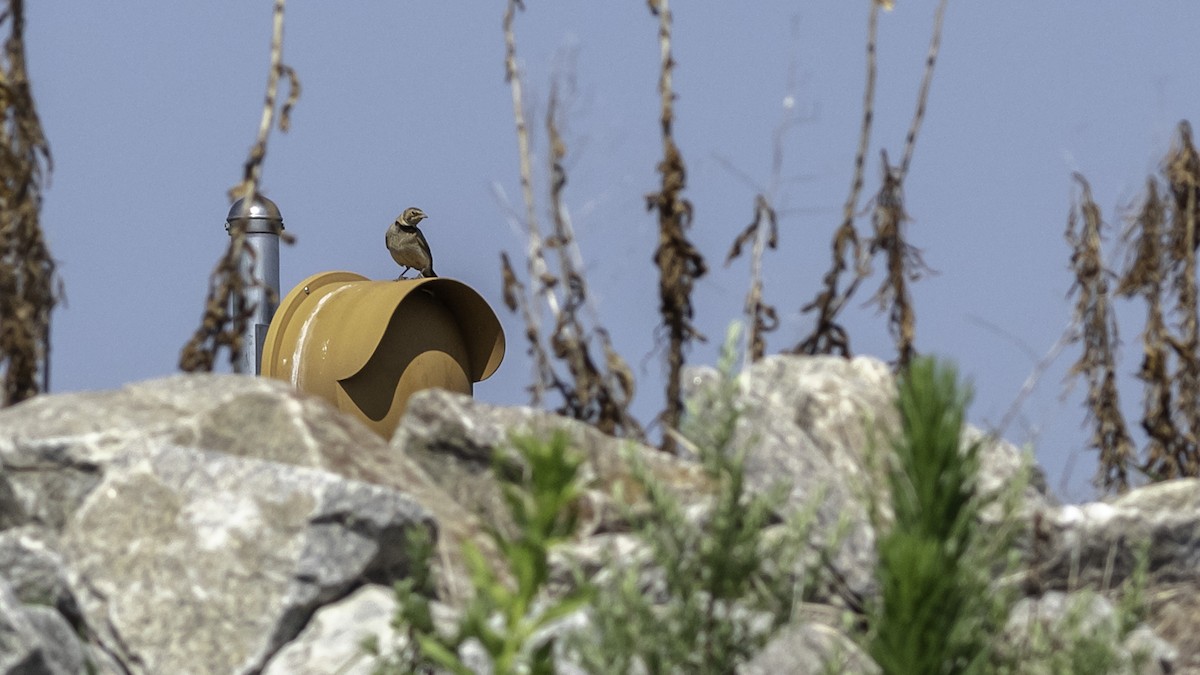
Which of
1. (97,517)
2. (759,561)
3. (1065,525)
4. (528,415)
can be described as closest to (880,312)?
(1065,525)

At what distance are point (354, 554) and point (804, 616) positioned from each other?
133cm

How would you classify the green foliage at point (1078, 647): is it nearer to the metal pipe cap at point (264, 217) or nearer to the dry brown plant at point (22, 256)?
the dry brown plant at point (22, 256)

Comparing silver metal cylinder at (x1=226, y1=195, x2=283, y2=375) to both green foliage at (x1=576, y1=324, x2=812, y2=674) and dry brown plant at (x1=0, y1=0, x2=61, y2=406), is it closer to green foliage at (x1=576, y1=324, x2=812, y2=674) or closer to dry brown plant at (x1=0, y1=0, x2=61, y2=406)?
dry brown plant at (x1=0, y1=0, x2=61, y2=406)

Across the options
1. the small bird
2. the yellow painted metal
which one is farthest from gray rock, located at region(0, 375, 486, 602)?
the small bird

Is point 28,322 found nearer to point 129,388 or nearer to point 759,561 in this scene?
point 129,388

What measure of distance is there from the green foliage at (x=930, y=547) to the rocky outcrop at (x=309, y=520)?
9.5 inches

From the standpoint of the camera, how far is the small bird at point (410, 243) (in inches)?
460

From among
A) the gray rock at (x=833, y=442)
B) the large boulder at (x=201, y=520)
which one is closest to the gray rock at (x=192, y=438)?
the large boulder at (x=201, y=520)

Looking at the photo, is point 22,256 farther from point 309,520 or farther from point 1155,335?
point 1155,335

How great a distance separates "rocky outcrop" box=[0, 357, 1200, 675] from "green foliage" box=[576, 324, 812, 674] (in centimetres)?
15

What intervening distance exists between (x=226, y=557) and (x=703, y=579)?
143cm

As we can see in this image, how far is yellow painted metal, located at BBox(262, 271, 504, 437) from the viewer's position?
806cm

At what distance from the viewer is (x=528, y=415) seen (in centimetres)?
581

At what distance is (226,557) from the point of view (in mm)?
5203
